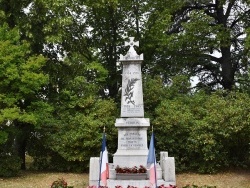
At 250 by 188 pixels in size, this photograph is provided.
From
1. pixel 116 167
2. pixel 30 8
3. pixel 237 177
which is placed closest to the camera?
pixel 116 167

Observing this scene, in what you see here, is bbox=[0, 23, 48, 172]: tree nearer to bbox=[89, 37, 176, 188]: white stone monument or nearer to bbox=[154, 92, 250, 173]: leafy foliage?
bbox=[89, 37, 176, 188]: white stone monument

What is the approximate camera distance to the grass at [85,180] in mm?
14921

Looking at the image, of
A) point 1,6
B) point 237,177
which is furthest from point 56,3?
point 237,177

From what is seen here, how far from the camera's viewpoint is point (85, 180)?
52.7 ft

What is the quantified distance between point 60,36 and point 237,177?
34.5ft

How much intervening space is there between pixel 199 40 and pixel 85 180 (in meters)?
10.9

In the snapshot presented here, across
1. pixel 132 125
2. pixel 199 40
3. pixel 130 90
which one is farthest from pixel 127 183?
pixel 199 40

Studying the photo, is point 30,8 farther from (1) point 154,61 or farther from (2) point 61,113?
(1) point 154,61

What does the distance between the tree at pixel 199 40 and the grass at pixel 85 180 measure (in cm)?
668

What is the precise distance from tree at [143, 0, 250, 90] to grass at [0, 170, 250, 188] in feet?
21.9

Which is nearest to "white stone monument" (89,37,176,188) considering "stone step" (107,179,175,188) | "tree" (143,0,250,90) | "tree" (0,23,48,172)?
"stone step" (107,179,175,188)

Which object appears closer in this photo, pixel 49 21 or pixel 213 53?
pixel 49 21

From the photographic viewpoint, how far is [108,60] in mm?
22859

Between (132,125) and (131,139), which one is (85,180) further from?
(132,125)
